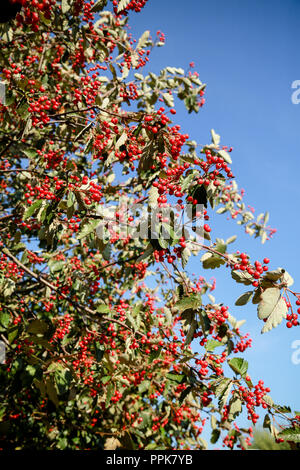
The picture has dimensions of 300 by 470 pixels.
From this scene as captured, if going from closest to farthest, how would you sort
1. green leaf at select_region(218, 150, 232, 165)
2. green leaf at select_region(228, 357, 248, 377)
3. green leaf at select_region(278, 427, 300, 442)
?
green leaf at select_region(218, 150, 232, 165) → green leaf at select_region(278, 427, 300, 442) → green leaf at select_region(228, 357, 248, 377)

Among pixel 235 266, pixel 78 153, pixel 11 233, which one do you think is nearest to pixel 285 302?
pixel 235 266

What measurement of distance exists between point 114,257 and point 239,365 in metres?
3.64

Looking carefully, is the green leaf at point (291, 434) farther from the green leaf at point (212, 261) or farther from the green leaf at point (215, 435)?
the green leaf at point (215, 435)

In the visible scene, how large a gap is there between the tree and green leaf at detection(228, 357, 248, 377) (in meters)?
0.01

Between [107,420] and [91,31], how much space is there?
7065mm

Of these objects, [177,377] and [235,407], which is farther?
[177,377]

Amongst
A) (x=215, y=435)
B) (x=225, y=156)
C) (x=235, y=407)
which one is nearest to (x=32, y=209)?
(x=225, y=156)

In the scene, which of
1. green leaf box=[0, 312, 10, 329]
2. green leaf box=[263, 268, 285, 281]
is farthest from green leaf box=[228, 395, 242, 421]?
green leaf box=[0, 312, 10, 329]

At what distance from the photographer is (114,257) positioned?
5969 mm

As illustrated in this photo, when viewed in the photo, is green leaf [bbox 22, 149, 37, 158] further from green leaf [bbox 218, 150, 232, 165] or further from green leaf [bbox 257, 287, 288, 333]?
green leaf [bbox 257, 287, 288, 333]

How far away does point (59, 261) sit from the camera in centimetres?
457

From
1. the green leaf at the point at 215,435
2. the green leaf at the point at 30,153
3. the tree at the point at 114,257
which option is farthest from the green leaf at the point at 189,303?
the green leaf at the point at 215,435

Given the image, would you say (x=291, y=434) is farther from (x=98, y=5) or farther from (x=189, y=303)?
(x=98, y=5)

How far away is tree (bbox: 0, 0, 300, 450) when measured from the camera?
2463mm
